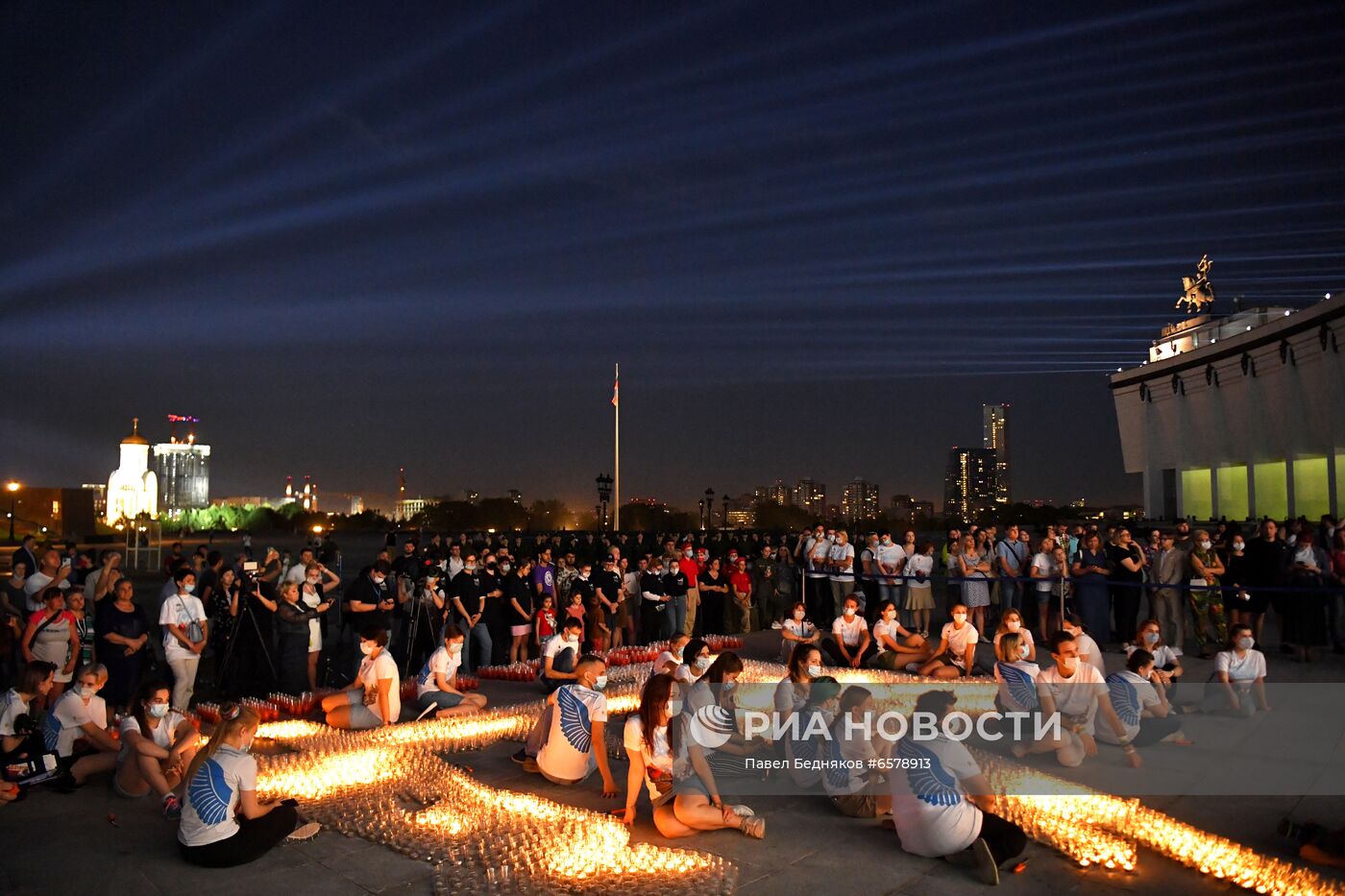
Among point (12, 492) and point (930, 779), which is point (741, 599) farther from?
point (12, 492)

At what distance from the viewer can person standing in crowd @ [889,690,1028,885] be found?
19.5 feet

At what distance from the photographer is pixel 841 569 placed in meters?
17.0

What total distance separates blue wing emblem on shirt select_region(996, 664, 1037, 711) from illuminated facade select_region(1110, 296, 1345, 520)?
43.1 m

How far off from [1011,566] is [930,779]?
11.2 meters

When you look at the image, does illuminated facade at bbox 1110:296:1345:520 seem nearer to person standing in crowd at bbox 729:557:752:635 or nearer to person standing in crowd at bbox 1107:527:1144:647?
person standing in crowd at bbox 1107:527:1144:647

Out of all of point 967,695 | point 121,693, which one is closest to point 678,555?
point 967,695

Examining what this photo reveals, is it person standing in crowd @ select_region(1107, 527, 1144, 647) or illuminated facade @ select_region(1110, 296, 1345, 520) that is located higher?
illuminated facade @ select_region(1110, 296, 1345, 520)

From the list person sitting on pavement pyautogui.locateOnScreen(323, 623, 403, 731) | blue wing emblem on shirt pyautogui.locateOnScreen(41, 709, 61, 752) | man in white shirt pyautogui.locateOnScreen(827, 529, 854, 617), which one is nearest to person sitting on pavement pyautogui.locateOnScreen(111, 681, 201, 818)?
blue wing emblem on shirt pyautogui.locateOnScreen(41, 709, 61, 752)

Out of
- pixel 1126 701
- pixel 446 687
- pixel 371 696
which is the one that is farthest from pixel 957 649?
pixel 371 696

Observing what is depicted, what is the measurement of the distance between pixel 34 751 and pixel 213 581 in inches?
260

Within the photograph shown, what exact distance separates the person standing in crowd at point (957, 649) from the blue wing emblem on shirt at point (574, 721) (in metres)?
6.26

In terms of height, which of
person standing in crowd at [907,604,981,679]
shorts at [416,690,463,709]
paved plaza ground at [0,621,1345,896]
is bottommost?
paved plaza ground at [0,621,1345,896]

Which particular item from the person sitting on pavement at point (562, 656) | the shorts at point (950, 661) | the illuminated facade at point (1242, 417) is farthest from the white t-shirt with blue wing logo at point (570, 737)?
the illuminated facade at point (1242, 417)

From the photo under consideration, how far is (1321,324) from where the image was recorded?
4403 cm
